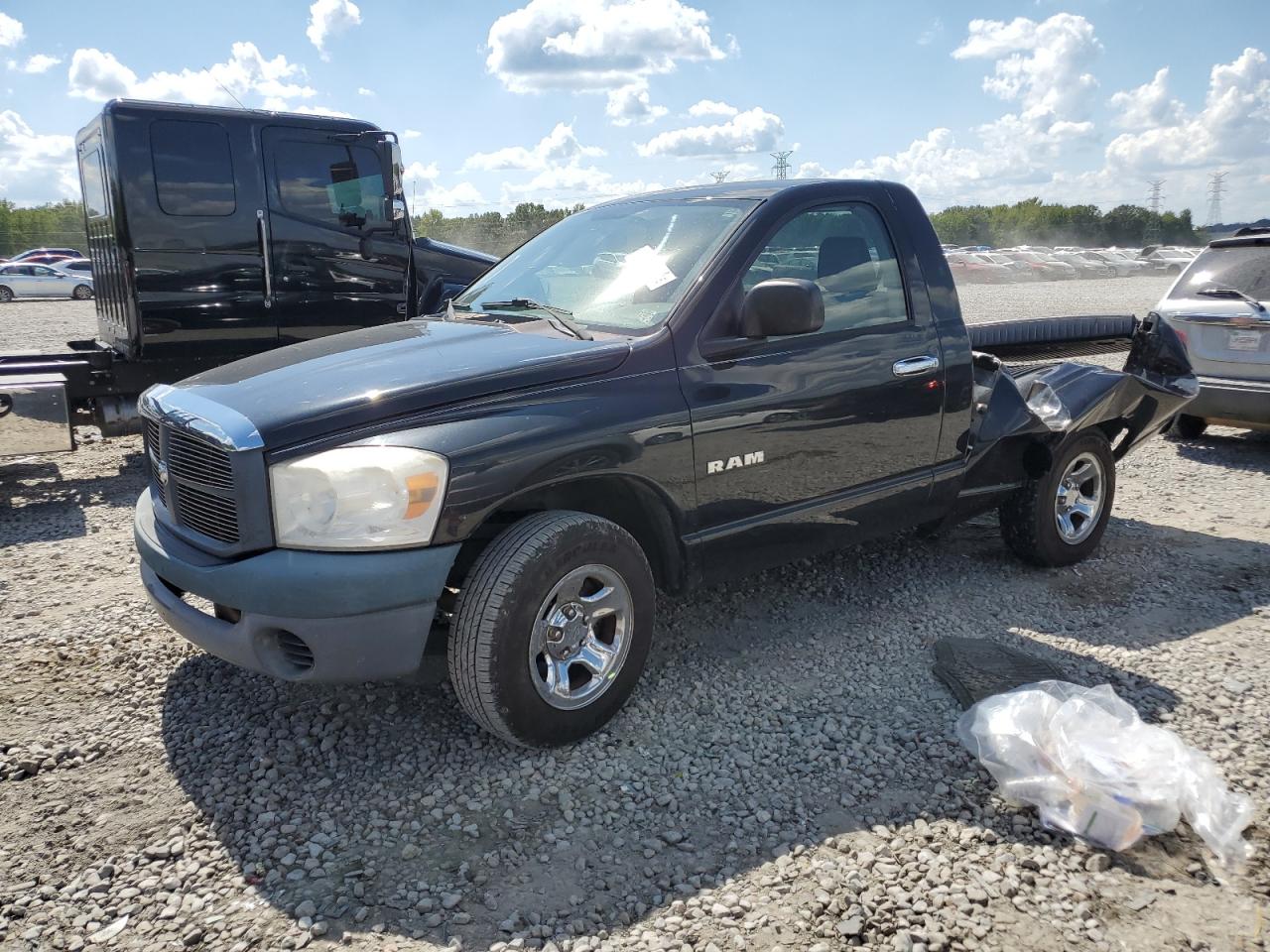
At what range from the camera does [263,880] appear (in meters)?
2.72

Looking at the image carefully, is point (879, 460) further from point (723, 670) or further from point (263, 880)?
point (263, 880)

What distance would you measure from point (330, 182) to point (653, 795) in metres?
6.14

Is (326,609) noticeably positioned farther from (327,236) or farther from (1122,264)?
(1122,264)

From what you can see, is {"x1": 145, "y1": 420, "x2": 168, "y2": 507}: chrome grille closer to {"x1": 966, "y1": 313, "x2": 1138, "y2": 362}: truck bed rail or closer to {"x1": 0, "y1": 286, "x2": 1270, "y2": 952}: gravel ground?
{"x1": 0, "y1": 286, "x2": 1270, "y2": 952}: gravel ground

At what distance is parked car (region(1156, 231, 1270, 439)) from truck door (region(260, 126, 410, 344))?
21.4 ft

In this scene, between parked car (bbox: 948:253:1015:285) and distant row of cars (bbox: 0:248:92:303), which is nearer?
distant row of cars (bbox: 0:248:92:303)

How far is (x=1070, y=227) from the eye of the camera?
72.6m

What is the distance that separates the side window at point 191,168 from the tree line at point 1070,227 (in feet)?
230

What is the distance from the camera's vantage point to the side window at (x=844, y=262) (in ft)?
13.1

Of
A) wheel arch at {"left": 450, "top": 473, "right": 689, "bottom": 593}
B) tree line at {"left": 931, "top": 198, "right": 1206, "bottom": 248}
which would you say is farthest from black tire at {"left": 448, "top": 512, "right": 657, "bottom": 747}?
tree line at {"left": 931, "top": 198, "right": 1206, "bottom": 248}

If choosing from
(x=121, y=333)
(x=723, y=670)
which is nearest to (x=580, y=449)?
(x=723, y=670)

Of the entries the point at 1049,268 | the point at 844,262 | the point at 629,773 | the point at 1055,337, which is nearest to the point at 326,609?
the point at 629,773

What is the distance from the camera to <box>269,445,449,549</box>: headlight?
289 centimetres

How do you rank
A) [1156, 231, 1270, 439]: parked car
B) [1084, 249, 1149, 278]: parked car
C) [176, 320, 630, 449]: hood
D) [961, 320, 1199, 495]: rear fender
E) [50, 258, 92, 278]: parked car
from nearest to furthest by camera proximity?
[176, 320, 630, 449]: hood
[961, 320, 1199, 495]: rear fender
[1156, 231, 1270, 439]: parked car
[50, 258, 92, 278]: parked car
[1084, 249, 1149, 278]: parked car
